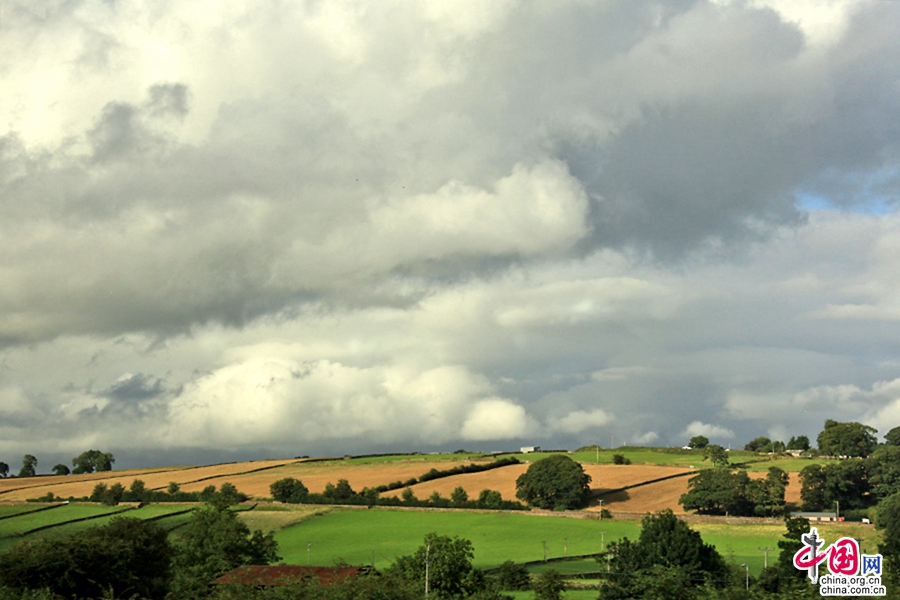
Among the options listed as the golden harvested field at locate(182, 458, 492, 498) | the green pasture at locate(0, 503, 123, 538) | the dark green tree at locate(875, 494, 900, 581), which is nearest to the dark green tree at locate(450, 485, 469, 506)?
the golden harvested field at locate(182, 458, 492, 498)

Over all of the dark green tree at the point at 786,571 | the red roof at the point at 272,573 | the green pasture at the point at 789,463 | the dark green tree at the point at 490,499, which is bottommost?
the dark green tree at the point at 786,571

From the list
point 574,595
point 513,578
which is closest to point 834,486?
point 513,578

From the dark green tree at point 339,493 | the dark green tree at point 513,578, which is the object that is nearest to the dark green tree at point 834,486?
the dark green tree at point 513,578

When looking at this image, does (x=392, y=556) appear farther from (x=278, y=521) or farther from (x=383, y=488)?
(x=383, y=488)

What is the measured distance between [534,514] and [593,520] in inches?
496

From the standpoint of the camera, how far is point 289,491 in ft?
542

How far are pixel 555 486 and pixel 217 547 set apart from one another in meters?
65.7

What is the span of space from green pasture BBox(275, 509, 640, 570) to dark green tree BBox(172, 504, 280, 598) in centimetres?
648

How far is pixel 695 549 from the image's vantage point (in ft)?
332

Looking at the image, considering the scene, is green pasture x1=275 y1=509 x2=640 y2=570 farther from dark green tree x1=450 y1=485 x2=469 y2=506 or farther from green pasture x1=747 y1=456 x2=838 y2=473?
green pasture x1=747 y1=456 x2=838 y2=473

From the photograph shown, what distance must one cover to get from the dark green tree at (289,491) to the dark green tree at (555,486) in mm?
38992

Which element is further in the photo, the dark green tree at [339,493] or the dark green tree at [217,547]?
the dark green tree at [339,493]

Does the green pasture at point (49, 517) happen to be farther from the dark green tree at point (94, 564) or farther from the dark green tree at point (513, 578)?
the dark green tree at point (513, 578)

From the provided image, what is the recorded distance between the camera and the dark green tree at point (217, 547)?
10081cm
